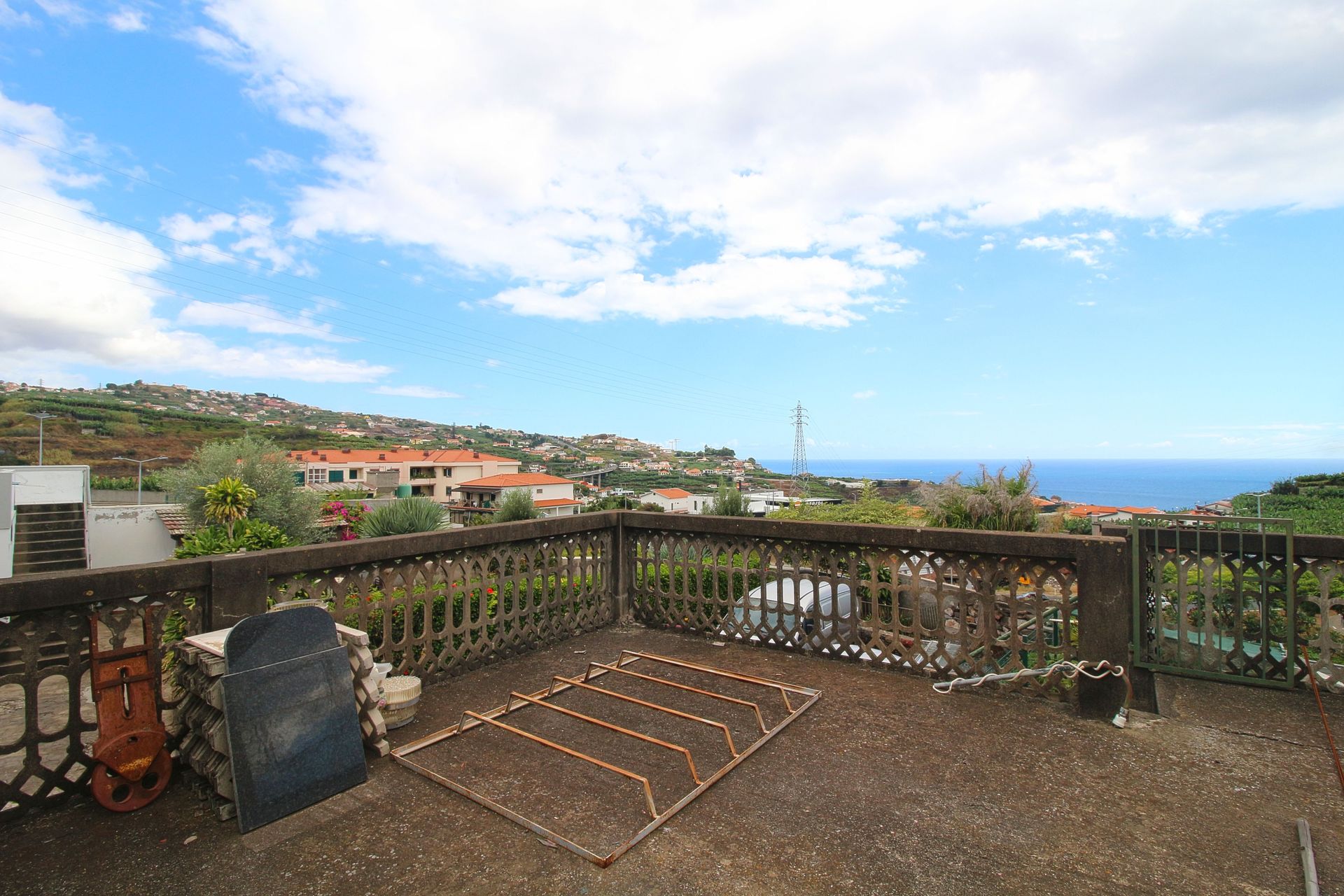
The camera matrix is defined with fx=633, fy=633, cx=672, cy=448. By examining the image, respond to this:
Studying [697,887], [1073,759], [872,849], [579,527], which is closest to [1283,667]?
[1073,759]

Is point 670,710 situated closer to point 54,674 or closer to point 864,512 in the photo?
point 54,674

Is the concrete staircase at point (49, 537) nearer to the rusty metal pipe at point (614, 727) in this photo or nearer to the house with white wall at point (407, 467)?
the rusty metal pipe at point (614, 727)

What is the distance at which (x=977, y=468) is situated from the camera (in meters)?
11.2

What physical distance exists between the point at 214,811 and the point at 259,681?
59 cm

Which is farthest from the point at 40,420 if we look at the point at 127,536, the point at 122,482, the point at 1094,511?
the point at 1094,511

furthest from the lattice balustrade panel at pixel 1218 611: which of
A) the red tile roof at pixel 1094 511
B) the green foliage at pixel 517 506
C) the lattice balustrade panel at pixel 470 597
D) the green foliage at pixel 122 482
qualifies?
the green foliage at pixel 122 482

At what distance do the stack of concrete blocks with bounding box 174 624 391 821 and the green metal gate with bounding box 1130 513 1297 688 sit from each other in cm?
458

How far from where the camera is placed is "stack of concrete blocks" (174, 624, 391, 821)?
2721mm

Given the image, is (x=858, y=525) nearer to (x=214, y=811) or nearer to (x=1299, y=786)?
(x=1299, y=786)

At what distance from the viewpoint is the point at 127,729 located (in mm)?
2834

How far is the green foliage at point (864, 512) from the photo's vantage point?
42.5ft

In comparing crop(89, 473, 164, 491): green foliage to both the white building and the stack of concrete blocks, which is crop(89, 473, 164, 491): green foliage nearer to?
the white building

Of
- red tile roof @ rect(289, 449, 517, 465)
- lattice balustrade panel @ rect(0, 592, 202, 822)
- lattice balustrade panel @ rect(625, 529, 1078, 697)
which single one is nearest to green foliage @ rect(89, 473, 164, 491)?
red tile roof @ rect(289, 449, 517, 465)

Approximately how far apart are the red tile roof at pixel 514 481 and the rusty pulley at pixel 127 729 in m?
67.4
